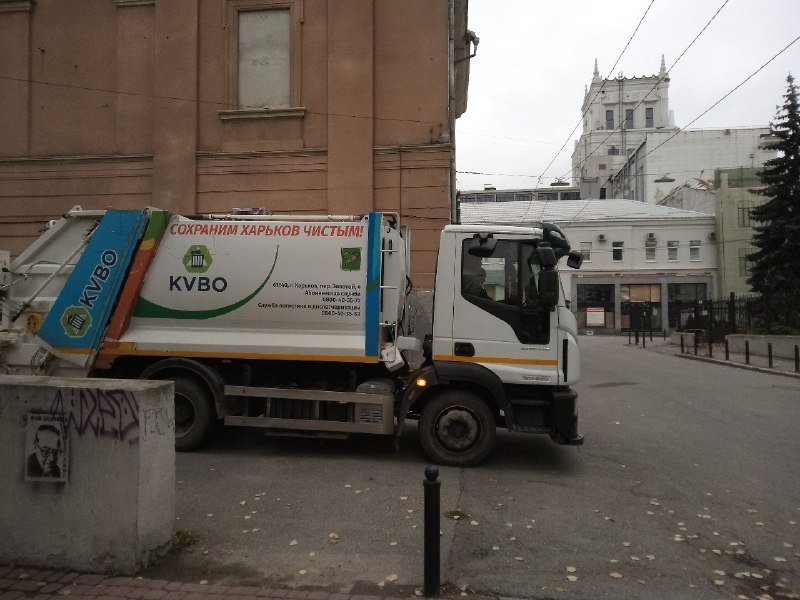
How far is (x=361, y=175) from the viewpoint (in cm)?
1352

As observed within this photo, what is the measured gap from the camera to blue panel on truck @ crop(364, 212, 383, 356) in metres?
7.00

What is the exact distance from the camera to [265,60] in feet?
46.3

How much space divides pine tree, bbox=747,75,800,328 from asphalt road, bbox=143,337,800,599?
24300 millimetres

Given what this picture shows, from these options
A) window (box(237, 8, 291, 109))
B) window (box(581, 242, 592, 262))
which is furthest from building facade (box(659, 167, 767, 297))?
window (box(237, 8, 291, 109))

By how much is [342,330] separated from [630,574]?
4.00 metres

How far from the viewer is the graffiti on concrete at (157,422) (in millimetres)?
4180

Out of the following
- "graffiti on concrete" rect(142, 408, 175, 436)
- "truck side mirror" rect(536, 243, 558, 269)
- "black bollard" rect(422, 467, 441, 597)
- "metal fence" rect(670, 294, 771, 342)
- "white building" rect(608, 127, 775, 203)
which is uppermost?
"white building" rect(608, 127, 775, 203)

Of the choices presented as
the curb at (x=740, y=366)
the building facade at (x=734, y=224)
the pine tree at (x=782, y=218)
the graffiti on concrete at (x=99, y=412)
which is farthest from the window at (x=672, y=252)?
the graffiti on concrete at (x=99, y=412)

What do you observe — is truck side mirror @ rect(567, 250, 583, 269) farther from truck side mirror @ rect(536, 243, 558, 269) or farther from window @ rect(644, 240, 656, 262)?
window @ rect(644, 240, 656, 262)

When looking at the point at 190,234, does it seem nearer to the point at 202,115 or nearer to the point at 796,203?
the point at 202,115

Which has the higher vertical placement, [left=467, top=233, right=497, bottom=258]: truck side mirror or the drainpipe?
the drainpipe

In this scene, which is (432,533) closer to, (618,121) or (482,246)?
(482,246)

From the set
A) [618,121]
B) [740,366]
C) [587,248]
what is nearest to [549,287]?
[740,366]

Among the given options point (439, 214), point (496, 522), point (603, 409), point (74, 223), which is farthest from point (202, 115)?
point (496, 522)
